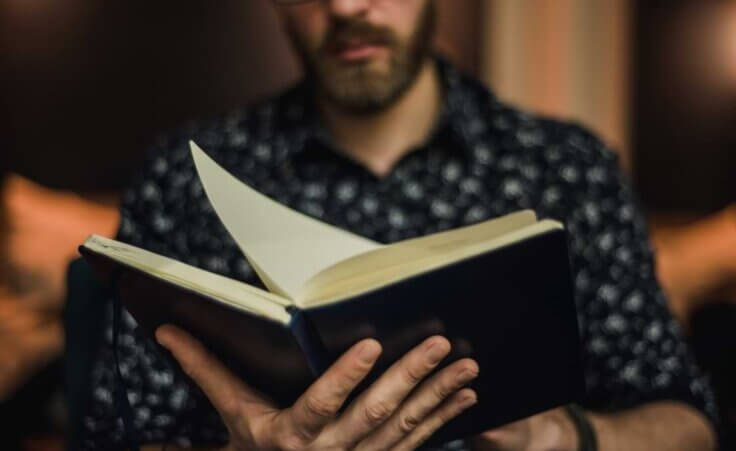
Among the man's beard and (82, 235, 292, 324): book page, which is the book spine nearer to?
(82, 235, 292, 324): book page

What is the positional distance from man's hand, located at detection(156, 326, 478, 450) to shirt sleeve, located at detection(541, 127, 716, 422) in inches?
15.1

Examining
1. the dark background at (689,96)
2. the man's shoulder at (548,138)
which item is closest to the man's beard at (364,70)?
the man's shoulder at (548,138)

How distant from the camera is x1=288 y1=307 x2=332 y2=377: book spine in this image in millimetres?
532

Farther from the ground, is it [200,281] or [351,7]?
[351,7]

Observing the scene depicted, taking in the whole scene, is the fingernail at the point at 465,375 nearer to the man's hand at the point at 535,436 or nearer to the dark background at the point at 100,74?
the man's hand at the point at 535,436

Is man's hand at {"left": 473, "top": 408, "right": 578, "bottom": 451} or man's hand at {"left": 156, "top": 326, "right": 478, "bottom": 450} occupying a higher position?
man's hand at {"left": 156, "top": 326, "right": 478, "bottom": 450}

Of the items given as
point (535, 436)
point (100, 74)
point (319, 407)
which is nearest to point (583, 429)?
point (535, 436)

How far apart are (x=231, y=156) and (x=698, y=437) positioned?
641 millimetres

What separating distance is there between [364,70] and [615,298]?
1.34 feet

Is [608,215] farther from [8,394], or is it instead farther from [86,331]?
[8,394]

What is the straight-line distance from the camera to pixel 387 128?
1.08m

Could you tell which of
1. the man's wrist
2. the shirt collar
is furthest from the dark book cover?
the shirt collar

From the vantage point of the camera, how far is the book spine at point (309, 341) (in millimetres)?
532

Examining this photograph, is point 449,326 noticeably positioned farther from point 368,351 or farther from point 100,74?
point 100,74
